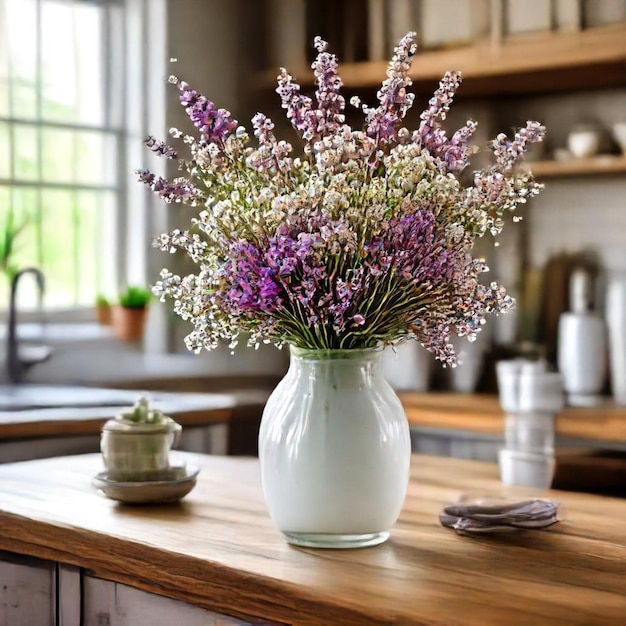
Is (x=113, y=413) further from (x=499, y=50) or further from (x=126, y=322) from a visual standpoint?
(x=499, y=50)

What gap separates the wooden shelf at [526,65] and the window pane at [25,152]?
1.06m

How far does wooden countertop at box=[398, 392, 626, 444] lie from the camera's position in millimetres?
2955

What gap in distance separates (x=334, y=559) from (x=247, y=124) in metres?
2.97

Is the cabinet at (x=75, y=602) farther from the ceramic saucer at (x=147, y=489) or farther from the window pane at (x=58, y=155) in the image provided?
the window pane at (x=58, y=155)

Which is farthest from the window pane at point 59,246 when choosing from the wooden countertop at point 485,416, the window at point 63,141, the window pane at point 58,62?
the wooden countertop at point 485,416

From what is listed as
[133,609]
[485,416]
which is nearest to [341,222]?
[133,609]

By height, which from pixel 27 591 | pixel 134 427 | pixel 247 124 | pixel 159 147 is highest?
pixel 247 124

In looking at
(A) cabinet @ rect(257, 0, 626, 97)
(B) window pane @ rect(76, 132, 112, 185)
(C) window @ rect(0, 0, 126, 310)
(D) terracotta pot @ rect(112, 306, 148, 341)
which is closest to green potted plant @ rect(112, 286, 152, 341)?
(D) terracotta pot @ rect(112, 306, 148, 341)

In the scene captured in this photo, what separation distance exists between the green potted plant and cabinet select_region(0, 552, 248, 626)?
2.19 meters

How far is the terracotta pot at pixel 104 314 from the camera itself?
3738 mm

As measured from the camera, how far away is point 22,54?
361 cm

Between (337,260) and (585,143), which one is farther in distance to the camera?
(585,143)

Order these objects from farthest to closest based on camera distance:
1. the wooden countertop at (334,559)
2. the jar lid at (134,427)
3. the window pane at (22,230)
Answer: the window pane at (22,230) < the jar lid at (134,427) < the wooden countertop at (334,559)

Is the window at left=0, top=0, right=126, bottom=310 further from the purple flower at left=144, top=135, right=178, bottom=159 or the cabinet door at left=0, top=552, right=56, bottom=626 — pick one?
the purple flower at left=144, top=135, right=178, bottom=159
